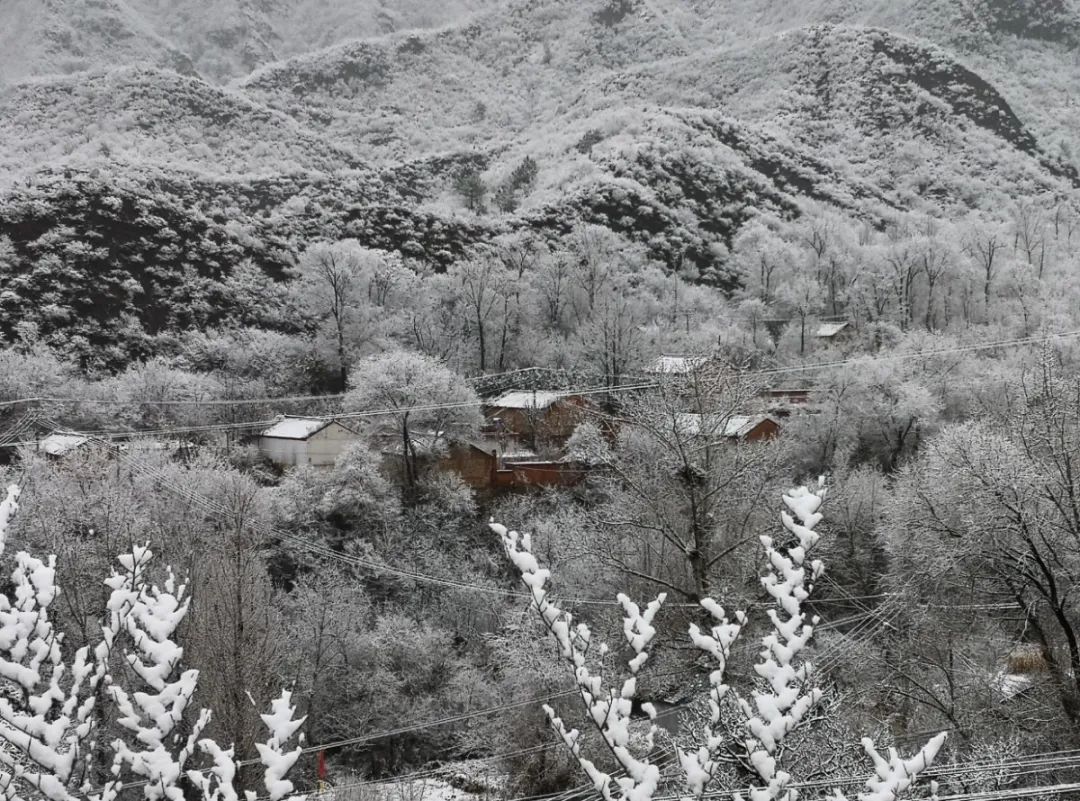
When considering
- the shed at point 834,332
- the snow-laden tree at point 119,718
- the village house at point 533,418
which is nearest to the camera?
the snow-laden tree at point 119,718

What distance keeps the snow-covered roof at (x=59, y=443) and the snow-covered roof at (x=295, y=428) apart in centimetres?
801

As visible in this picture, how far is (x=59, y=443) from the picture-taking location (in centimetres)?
3183

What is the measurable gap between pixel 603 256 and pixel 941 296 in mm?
30058

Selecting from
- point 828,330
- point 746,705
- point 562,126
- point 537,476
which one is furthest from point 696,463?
point 562,126

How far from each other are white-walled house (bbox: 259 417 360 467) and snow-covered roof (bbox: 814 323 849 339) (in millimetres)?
38822

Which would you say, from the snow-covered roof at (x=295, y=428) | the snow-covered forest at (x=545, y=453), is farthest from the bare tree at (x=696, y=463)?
the snow-covered roof at (x=295, y=428)

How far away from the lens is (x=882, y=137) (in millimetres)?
119438

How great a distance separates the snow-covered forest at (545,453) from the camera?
18.6 feet

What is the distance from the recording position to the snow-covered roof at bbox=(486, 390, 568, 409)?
39688mm

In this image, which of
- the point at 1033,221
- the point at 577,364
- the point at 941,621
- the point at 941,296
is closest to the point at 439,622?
the point at 941,621

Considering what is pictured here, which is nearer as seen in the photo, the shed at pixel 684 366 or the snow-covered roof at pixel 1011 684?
the snow-covered roof at pixel 1011 684

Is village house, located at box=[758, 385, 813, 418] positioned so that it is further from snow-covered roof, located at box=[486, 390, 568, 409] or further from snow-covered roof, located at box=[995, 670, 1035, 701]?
snow-covered roof, located at box=[995, 670, 1035, 701]

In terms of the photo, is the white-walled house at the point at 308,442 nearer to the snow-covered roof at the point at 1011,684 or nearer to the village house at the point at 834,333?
the snow-covered roof at the point at 1011,684

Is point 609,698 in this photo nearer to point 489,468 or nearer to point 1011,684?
point 1011,684
